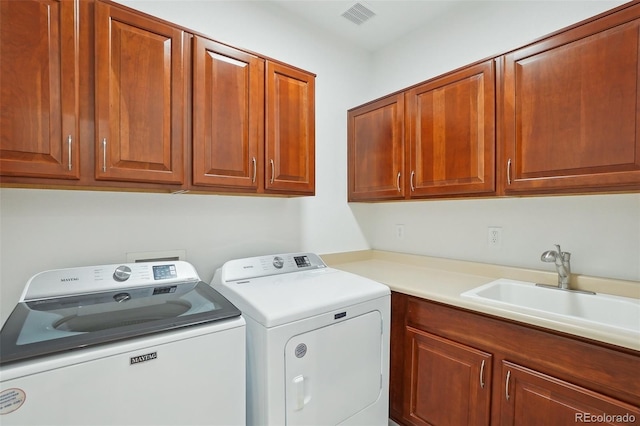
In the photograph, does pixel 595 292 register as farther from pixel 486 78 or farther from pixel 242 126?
pixel 242 126

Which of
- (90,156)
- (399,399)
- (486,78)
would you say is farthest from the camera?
(399,399)

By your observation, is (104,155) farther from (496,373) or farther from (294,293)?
(496,373)

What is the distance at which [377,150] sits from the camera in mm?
2215

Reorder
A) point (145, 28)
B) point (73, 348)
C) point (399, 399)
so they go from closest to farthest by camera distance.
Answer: point (73, 348)
point (145, 28)
point (399, 399)

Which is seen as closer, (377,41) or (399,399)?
(399,399)

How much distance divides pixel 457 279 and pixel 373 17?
6.27 feet

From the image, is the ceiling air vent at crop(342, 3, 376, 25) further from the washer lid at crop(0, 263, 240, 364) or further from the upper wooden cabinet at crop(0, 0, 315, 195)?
the washer lid at crop(0, 263, 240, 364)

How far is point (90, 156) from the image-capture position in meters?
1.23

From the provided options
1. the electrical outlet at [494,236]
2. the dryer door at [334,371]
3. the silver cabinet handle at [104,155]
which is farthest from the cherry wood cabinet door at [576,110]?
the silver cabinet handle at [104,155]

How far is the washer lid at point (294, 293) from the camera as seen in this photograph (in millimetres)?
1252

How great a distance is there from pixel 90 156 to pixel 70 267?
577 millimetres

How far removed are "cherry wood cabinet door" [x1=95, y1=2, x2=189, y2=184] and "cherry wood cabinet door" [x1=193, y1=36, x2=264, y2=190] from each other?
8cm

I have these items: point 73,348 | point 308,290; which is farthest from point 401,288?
point 73,348

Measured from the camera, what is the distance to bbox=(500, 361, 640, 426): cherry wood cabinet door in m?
1.04
